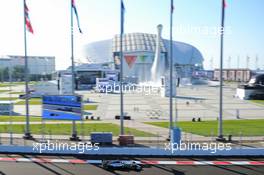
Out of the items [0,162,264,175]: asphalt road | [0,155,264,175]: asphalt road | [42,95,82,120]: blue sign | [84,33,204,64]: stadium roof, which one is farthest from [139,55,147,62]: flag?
[0,162,264,175]: asphalt road

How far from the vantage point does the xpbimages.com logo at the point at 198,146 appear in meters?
22.7

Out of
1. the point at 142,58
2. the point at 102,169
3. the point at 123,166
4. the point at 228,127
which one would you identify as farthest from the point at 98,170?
the point at 142,58

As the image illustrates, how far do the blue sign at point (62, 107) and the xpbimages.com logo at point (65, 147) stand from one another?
253cm

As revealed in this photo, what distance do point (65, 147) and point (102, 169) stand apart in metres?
5.00

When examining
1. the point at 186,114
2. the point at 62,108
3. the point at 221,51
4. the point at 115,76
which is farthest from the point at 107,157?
the point at 115,76

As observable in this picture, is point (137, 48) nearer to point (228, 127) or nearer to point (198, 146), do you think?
point (228, 127)

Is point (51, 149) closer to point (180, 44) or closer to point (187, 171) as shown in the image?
point (187, 171)

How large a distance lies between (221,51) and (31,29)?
15.2m

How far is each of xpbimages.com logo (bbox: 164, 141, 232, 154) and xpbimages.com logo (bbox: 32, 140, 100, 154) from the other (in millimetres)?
5225

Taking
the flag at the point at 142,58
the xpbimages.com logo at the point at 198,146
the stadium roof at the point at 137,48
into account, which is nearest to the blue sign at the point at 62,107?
the xpbimages.com logo at the point at 198,146

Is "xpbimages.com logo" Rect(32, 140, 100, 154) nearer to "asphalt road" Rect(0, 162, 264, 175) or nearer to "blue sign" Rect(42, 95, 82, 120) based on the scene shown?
"blue sign" Rect(42, 95, 82, 120)

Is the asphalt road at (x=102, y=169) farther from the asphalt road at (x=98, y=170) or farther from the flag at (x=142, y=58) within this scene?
the flag at (x=142, y=58)

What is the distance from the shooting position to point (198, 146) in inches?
953

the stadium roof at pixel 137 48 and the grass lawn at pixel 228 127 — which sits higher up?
the stadium roof at pixel 137 48
